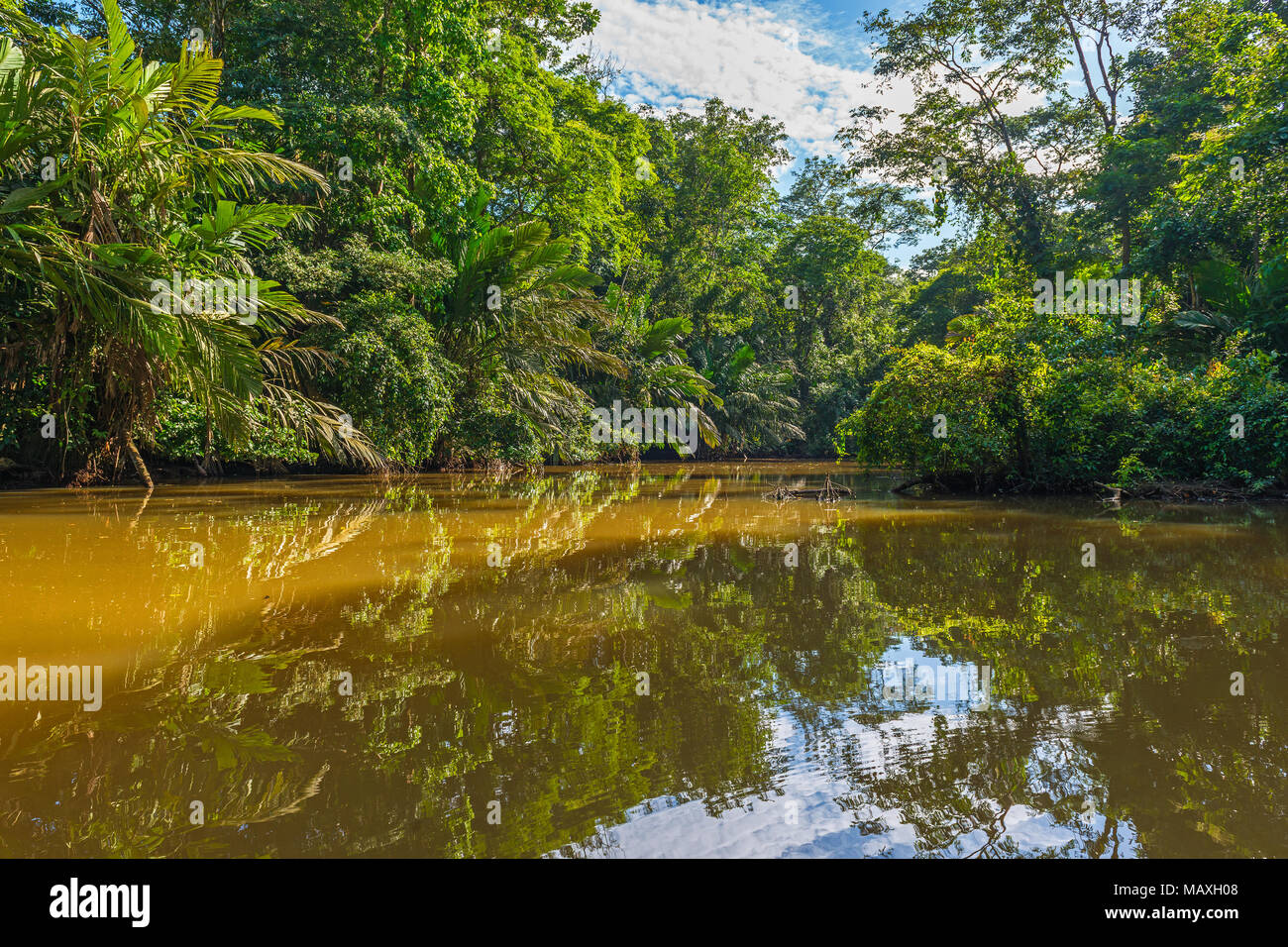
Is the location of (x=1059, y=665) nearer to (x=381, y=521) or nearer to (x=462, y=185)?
(x=381, y=521)

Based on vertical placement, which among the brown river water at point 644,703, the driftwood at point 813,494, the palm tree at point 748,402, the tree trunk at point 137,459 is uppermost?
the palm tree at point 748,402

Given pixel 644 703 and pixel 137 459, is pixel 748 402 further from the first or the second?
pixel 644 703

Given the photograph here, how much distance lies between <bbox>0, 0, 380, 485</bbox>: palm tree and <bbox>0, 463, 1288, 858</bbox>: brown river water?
2596 millimetres

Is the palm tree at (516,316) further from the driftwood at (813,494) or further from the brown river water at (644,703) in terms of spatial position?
the brown river water at (644,703)

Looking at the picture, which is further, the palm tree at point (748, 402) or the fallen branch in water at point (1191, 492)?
→ the palm tree at point (748, 402)

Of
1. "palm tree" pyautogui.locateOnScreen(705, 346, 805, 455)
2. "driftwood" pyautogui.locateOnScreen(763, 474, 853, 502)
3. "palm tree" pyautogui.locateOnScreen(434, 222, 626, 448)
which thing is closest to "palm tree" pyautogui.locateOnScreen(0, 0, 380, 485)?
"palm tree" pyautogui.locateOnScreen(434, 222, 626, 448)

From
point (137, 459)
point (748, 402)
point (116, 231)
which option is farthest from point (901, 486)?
point (748, 402)

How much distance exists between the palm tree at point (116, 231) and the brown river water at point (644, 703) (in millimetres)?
2596

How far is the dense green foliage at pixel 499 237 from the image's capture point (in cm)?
786

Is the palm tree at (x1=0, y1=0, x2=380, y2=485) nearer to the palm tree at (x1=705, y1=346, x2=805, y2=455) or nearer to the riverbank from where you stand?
the riverbank

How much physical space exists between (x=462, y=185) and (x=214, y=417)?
919 centimetres

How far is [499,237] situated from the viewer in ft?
48.4

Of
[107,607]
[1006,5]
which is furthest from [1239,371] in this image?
[107,607]

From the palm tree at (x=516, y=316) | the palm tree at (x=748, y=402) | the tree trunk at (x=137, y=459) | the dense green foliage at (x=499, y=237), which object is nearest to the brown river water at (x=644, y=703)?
the dense green foliage at (x=499, y=237)
